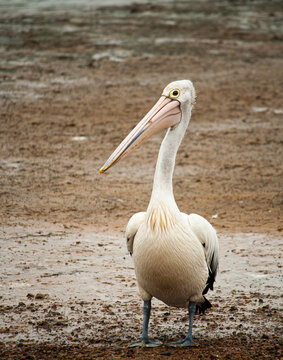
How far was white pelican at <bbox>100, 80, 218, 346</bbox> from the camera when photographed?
3977 mm

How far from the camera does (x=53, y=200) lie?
7301 mm

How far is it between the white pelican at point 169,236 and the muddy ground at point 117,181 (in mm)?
418

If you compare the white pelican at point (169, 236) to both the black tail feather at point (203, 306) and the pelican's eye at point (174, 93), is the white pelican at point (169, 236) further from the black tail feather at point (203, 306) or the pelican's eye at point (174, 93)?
the black tail feather at point (203, 306)

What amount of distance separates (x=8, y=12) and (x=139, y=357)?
60.7ft

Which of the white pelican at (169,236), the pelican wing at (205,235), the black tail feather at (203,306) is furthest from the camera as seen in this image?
the black tail feather at (203,306)

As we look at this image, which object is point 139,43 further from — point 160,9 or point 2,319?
point 2,319

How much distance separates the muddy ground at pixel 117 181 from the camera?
14.8 feet

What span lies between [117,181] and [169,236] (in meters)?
4.06

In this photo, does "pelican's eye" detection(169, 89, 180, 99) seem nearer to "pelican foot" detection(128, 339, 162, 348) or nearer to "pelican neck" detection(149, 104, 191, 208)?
"pelican neck" detection(149, 104, 191, 208)

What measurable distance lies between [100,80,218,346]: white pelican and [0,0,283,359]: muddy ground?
42 cm

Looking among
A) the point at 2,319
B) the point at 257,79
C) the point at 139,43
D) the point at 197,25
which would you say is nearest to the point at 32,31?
the point at 139,43

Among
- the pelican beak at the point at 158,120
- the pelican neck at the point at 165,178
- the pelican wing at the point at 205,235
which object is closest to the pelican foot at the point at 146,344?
the pelican wing at the point at 205,235

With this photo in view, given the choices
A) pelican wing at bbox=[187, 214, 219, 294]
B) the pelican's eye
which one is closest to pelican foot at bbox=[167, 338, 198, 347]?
pelican wing at bbox=[187, 214, 219, 294]

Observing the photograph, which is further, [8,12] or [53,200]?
[8,12]
